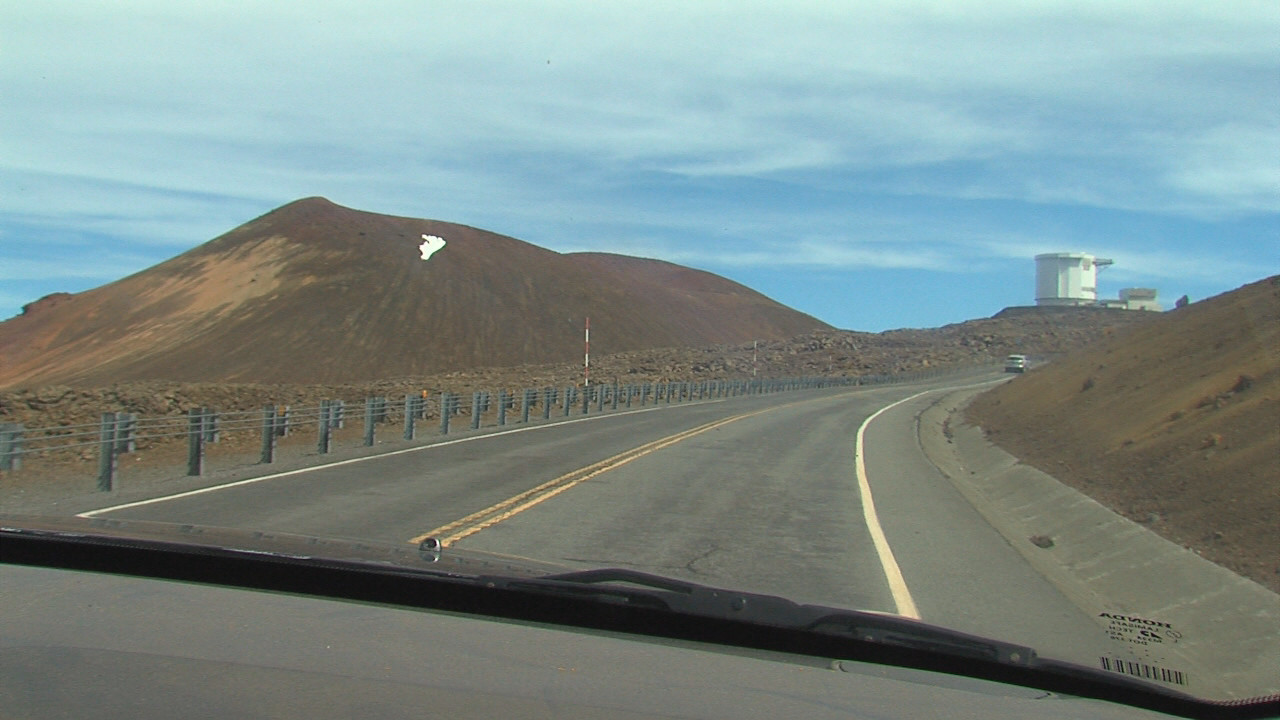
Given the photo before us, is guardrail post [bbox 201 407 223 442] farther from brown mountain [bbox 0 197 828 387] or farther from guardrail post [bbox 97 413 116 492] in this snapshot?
brown mountain [bbox 0 197 828 387]

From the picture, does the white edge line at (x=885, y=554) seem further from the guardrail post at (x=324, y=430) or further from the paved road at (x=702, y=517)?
the guardrail post at (x=324, y=430)

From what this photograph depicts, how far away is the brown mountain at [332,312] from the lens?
97375 mm

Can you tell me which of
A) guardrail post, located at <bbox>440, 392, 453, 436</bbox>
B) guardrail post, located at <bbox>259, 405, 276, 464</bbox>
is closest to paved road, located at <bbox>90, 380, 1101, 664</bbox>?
guardrail post, located at <bbox>259, 405, 276, 464</bbox>

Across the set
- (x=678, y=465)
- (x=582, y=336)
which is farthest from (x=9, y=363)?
(x=678, y=465)

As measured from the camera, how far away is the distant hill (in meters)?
11.3

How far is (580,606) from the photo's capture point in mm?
4836

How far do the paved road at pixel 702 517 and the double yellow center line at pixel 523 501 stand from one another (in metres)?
0.03

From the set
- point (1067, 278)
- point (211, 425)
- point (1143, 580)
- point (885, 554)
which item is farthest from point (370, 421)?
point (1067, 278)

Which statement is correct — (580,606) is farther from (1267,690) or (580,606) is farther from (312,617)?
(1267,690)

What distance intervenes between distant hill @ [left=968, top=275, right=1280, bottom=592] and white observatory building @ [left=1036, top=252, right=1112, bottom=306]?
65.1m

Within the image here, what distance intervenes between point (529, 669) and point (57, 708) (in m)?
1.58

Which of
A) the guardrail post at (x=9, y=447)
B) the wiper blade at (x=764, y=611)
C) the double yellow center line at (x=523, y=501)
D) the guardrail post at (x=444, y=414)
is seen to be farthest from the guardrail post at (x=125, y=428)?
the wiper blade at (x=764, y=611)

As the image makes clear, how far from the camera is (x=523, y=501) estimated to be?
1320 cm

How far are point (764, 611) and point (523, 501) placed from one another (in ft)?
29.0
